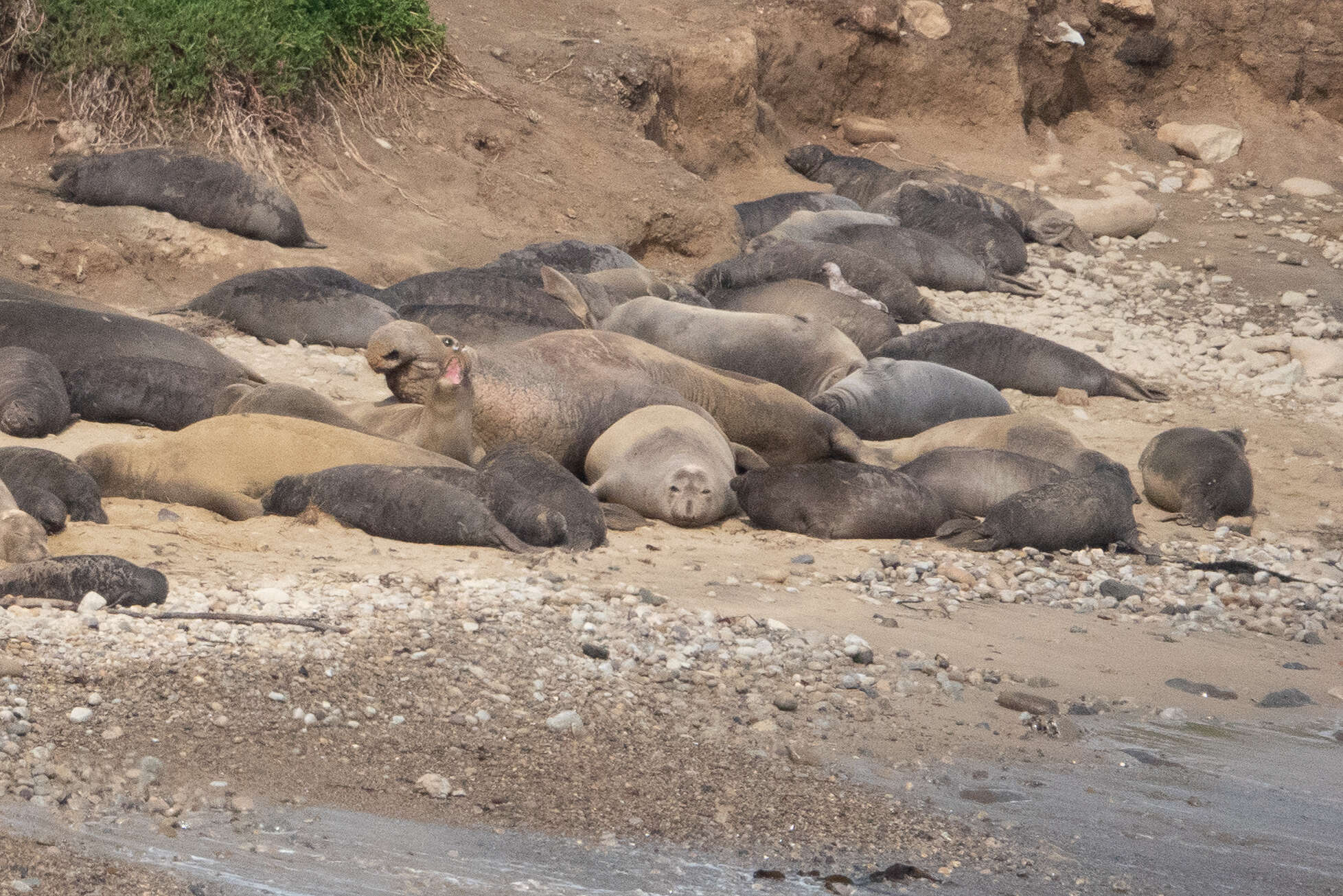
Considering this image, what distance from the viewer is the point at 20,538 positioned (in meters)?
4.00

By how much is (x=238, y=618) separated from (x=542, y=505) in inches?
64.3

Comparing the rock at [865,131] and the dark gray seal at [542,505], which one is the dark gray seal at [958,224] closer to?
the rock at [865,131]

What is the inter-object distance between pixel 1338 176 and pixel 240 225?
505 inches

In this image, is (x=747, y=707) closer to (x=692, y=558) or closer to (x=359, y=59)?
(x=692, y=558)

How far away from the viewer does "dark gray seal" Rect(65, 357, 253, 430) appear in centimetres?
612

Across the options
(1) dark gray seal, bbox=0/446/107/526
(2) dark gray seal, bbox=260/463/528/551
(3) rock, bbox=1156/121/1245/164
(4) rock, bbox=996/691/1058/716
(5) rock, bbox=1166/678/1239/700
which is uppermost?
(3) rock, bbox=1156/121/1245/164

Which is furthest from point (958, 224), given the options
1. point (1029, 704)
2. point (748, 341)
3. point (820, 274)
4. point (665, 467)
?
point (1029, 704)

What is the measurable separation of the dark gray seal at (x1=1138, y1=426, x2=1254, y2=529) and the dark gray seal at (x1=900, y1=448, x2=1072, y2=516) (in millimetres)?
672

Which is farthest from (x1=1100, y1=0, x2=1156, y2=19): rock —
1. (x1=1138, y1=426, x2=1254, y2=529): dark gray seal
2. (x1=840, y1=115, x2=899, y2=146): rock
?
(x1=1138, y1=426, x2=1254, y2=529): dark gray seal

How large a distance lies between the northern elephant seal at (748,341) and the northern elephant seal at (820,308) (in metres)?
0.92

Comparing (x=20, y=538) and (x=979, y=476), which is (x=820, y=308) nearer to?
(x=979, y=476)

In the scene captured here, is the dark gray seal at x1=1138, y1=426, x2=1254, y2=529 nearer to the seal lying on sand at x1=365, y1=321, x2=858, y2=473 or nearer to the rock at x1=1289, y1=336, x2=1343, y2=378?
the seal lying on sand at x1=365, y1=321, x2=858, y2=473

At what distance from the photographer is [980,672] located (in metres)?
4.11

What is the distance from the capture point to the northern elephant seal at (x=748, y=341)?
7.94m
